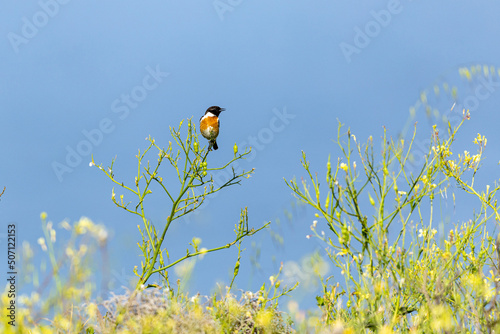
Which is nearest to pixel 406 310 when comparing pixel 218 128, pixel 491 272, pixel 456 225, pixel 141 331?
pixel 456 225

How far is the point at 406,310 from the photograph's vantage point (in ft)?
13.1

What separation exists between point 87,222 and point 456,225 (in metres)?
3.17

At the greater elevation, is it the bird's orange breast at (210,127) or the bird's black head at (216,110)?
the bird's black head at (216,110)

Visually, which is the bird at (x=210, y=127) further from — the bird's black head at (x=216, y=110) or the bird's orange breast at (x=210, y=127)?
the bird's black head at (x=216, y=110)

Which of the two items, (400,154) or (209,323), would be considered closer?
(209,323)

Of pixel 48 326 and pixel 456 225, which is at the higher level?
pixel 456 225

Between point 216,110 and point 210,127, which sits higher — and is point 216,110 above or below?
above

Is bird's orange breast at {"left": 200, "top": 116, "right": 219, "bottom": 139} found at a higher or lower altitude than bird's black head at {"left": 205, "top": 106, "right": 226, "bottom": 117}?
lower

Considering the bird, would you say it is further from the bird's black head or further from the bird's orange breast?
the bird's black head

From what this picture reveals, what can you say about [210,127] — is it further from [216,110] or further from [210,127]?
[216,110]

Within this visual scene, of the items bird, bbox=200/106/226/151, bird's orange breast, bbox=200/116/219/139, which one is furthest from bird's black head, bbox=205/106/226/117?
bird's orange breast, bbox=200/116/219/139

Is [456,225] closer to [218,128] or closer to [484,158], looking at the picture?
[484,158]

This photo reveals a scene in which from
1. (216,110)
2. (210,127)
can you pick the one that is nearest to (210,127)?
(210,127)

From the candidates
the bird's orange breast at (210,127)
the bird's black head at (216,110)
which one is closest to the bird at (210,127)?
the bird's orange breast at (210,127)
